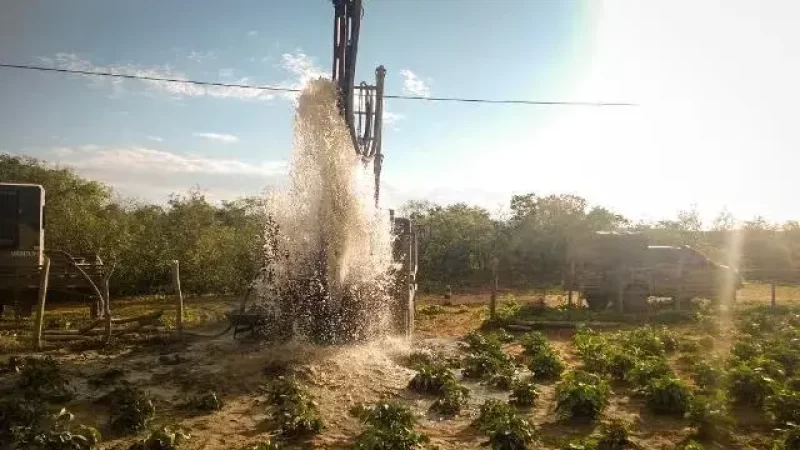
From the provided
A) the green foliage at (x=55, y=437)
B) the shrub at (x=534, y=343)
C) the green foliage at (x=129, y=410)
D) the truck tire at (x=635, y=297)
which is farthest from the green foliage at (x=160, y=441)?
the truck tire at (x=635, y=297)

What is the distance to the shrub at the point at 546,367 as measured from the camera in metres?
12.8

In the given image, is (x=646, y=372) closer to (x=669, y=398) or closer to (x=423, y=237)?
(x=669, y=398)

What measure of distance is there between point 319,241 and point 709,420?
9.52 meters

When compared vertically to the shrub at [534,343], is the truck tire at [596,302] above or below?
above

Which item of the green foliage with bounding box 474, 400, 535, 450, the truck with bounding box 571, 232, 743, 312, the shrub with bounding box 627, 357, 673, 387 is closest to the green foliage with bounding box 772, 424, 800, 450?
the shrub with bounding box 627, 357, 673, 387

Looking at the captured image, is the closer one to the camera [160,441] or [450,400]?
[160,441]

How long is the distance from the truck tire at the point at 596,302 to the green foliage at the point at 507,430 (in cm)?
1509

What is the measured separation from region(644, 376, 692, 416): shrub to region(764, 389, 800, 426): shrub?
1.35m

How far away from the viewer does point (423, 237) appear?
121 ft

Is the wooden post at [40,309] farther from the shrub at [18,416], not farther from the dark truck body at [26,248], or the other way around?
the shrub at [18,416]

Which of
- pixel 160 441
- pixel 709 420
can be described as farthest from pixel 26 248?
pixel 709 420

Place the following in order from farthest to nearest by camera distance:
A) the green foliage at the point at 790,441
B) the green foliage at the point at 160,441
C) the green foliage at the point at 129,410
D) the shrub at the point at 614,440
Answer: the green foliage at the point at 129,410 < the shrub at the point at 614,440 < the green foliage at the point at 790,441 < the green foliage at the point at 160,441

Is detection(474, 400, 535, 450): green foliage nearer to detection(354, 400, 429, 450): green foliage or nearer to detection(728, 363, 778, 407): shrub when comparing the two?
detection(354, 400, 429, 450): green foliage

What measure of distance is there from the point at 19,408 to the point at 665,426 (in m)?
11.0
